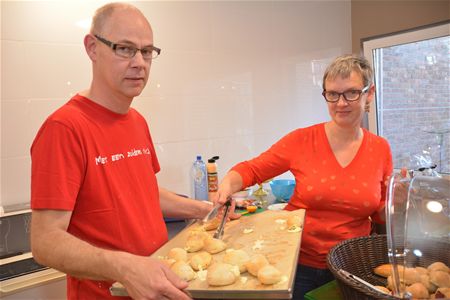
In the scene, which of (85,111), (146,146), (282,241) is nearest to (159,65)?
(146,146)

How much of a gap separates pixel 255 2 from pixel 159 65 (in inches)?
33.7

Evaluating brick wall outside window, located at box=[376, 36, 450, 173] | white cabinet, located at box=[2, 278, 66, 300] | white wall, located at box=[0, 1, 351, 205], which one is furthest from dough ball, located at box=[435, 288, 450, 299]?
brick wall outside window, located at box=[376, 36, 450, 173]

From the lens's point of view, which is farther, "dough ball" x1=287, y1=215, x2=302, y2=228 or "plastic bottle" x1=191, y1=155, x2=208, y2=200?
"plastic bottle" x1=191, y1=155, x2=208, y2=200

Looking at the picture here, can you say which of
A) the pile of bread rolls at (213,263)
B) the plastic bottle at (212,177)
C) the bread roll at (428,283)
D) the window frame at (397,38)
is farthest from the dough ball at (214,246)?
the window frame at (397,38)

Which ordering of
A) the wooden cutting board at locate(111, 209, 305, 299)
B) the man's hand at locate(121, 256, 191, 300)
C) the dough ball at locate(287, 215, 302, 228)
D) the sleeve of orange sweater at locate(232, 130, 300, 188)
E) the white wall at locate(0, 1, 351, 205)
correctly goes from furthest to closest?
the white wall at locate(0, 1, 351, 205)
the sleeve of orange sweater at locate(232, 130, 300, 188)
the dough ball at locate(287, 215, 302, 228)
the wooden cutting board at locate(111, 209, 305, 299)
the man's hand at locate(121, 256, 191, 300)

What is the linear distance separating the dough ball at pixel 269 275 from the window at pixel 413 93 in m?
2.04

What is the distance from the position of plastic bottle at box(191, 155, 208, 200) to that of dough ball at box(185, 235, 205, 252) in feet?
3.22

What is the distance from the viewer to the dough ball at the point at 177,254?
1.05 metres

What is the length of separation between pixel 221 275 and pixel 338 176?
25.0 inches

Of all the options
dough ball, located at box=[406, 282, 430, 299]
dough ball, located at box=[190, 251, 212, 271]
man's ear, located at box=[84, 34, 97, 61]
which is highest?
man's ear, located at box=[84, 34, 97, 61]

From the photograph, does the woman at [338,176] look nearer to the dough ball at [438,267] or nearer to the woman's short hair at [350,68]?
the woman's short hair at [350,68]

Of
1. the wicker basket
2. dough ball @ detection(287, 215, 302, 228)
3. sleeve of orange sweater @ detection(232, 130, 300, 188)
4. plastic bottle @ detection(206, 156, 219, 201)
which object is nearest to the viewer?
the wicker basket

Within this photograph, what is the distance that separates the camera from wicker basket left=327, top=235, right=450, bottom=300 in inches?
38.0

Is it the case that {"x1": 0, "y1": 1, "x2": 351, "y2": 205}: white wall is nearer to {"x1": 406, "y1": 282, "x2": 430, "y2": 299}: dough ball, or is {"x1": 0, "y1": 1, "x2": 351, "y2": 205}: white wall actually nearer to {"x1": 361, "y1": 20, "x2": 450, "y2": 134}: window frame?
{"x1": 361, "y1": 20, "x2": 450, "y2": 134}: window frame
